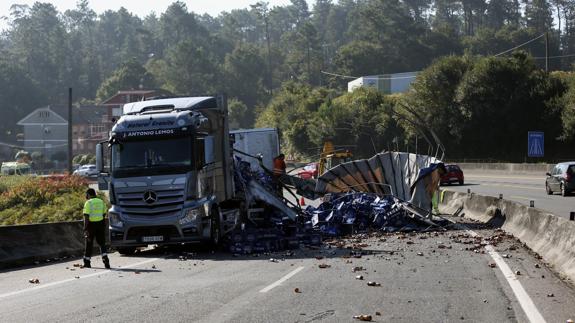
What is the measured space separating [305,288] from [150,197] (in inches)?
285

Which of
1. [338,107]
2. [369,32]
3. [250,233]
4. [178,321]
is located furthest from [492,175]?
[369,32]

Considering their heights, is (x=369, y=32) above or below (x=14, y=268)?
above

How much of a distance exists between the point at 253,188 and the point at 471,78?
59727 millimetres

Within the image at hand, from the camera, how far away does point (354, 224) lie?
24.0m

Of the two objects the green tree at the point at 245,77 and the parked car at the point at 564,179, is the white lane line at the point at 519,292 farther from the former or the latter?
the green tree at the point at 245,77

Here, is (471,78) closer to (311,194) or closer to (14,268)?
(311,194)

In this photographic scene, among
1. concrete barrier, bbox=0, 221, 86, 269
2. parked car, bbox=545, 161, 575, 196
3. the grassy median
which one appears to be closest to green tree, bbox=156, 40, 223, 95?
the grassy median

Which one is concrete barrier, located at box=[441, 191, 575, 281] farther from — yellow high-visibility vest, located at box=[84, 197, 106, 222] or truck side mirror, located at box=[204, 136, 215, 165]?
yellow high-visibility vest, located at box=[84, 197, 106, 222]

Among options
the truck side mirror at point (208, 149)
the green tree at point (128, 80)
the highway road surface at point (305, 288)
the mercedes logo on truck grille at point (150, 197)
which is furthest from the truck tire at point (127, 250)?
the green tree at point (128, 80)

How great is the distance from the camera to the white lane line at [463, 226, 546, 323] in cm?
1030

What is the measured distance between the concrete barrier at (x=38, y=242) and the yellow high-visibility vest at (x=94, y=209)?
188 cm

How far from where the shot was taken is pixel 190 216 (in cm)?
1936

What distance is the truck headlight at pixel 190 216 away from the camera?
19297mm

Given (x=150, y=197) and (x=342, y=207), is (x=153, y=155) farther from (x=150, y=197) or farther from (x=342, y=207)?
(x=342, y=207)
